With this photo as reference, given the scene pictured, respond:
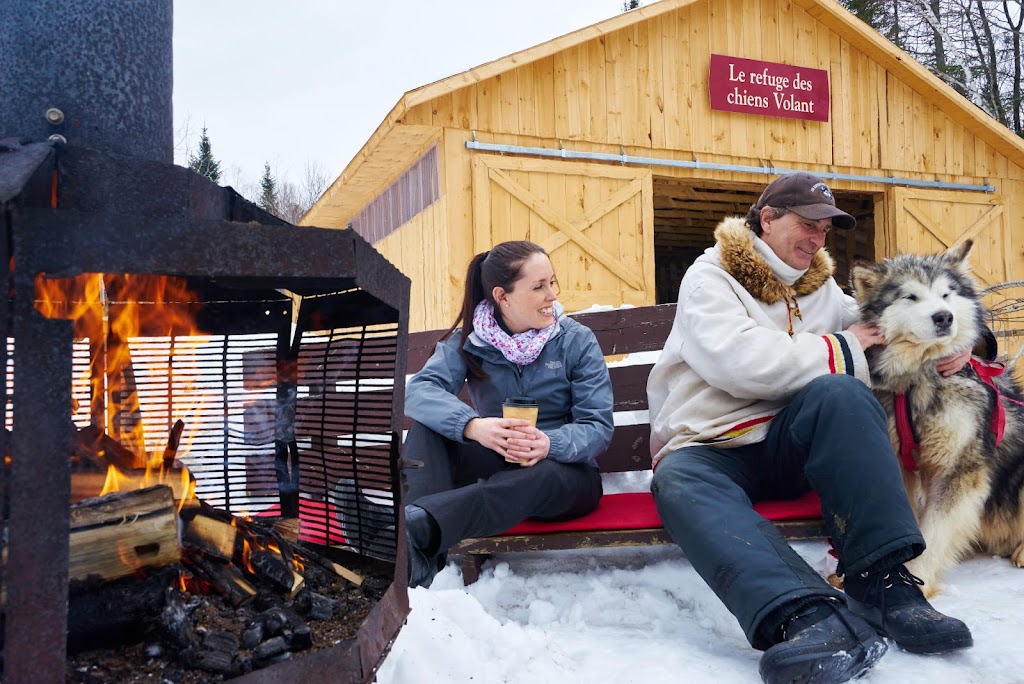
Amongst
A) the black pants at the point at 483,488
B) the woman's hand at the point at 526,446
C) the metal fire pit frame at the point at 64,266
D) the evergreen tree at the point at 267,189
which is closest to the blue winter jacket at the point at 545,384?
the black pants at the point at 483,488

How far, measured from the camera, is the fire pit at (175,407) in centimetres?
136

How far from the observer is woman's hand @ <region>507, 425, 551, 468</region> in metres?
2.83

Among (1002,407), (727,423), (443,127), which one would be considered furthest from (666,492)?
(443,127)

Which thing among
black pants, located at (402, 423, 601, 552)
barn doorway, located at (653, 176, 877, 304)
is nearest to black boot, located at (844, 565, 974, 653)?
black pants, located at (402, 423, 601, 552)

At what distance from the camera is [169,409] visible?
226 cm

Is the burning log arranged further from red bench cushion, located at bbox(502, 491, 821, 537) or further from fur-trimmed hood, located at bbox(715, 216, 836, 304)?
fur-trimmed hood, located at bbox(715, 216, 836, 304)

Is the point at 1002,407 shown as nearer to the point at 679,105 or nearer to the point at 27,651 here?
the point at 27,651

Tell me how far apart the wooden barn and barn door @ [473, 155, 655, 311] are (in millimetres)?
23

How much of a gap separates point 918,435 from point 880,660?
1.14 meters

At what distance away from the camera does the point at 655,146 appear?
9266 millimetres

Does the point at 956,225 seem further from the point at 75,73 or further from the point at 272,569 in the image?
the point at 75,73

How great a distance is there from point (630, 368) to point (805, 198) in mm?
1493

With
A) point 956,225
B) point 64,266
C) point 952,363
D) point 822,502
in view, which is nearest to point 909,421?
point 952,363

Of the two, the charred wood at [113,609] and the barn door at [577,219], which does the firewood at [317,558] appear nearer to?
the charred wood at [113,609]
